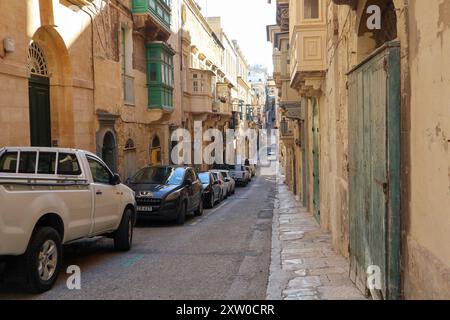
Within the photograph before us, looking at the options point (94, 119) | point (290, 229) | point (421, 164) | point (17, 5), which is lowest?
point (290, 229)

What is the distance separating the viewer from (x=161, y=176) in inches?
587

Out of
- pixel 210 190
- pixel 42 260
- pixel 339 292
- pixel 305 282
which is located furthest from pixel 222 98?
pixel 339 292

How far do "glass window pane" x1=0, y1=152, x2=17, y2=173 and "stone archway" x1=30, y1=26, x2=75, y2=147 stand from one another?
24.5ft

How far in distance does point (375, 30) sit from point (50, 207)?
4802 mm

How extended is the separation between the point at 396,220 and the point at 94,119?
44.7 feet

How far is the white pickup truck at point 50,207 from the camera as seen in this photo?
19.0ft

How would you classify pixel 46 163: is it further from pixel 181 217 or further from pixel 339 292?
pixel 181 217

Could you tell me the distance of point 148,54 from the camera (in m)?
22.5

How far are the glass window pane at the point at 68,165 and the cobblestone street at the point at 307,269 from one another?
3349 millimetres

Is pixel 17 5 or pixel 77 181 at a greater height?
pixel 17 5

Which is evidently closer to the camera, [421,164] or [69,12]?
[421,164]

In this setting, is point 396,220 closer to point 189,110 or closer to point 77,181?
point 77,181

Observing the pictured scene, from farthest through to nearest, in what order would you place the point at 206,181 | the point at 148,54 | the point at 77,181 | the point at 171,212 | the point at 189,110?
the point at 189,110
the point at 148,54
the point at 206,181
the point at 171,212
the point at 77,181

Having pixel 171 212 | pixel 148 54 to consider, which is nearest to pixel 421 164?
pixel 171 212
